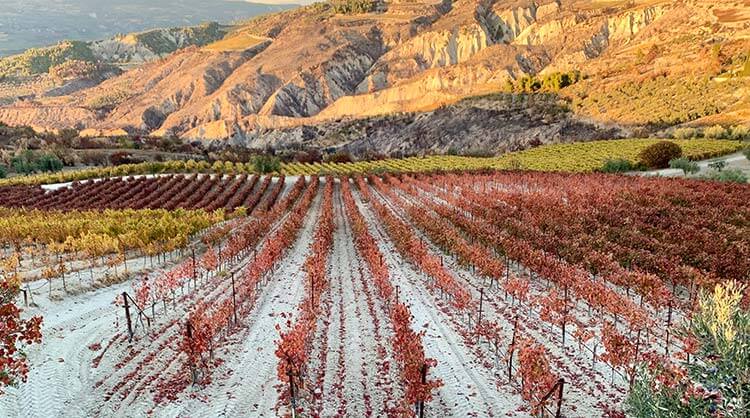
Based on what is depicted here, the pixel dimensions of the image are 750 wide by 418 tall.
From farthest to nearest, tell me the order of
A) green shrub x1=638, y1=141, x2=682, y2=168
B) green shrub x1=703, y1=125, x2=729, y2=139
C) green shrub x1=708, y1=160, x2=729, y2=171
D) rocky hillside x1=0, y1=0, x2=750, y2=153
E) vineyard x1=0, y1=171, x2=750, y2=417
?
rocky hillside x1=0, y1=0, x2=750, y2=153
green shrub x1=703, y1=125, x2=729, y2=139
green shrub x1=638, y1=141, x2=682, y2=168
green shrub x1=708, y1=160, x2=729, y2=171
vineyard x1=0, y1=171, x2=750, y2=417

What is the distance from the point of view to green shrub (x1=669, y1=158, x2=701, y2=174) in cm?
4053

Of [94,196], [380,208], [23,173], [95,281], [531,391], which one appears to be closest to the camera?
[531,391]

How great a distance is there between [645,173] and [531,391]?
42.9m

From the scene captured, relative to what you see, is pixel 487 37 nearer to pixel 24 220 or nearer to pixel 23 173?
pixel 23 173

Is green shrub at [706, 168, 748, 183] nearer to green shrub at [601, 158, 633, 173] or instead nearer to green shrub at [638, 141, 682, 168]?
green shrub at [638, 141, 682, 168]

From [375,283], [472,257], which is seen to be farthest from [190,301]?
[472,257]

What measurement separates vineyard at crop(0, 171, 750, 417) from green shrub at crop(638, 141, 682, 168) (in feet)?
50.0

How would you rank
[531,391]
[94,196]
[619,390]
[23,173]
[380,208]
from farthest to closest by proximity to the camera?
[23,173]
[94,196]
[380,208]
[619,390]
[531,391]

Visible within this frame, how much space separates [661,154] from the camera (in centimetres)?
4609

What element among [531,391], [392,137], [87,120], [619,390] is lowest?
[619,390]

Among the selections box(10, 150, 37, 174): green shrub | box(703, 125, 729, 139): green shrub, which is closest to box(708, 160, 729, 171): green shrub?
box(703, 125, 729, 139): green shrub

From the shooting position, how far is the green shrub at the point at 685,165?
40.5 metres

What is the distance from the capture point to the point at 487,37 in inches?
5979

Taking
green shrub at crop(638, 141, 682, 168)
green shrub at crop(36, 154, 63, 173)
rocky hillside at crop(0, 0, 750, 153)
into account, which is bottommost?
green shrub at crop(638, 141, 682, 168)
